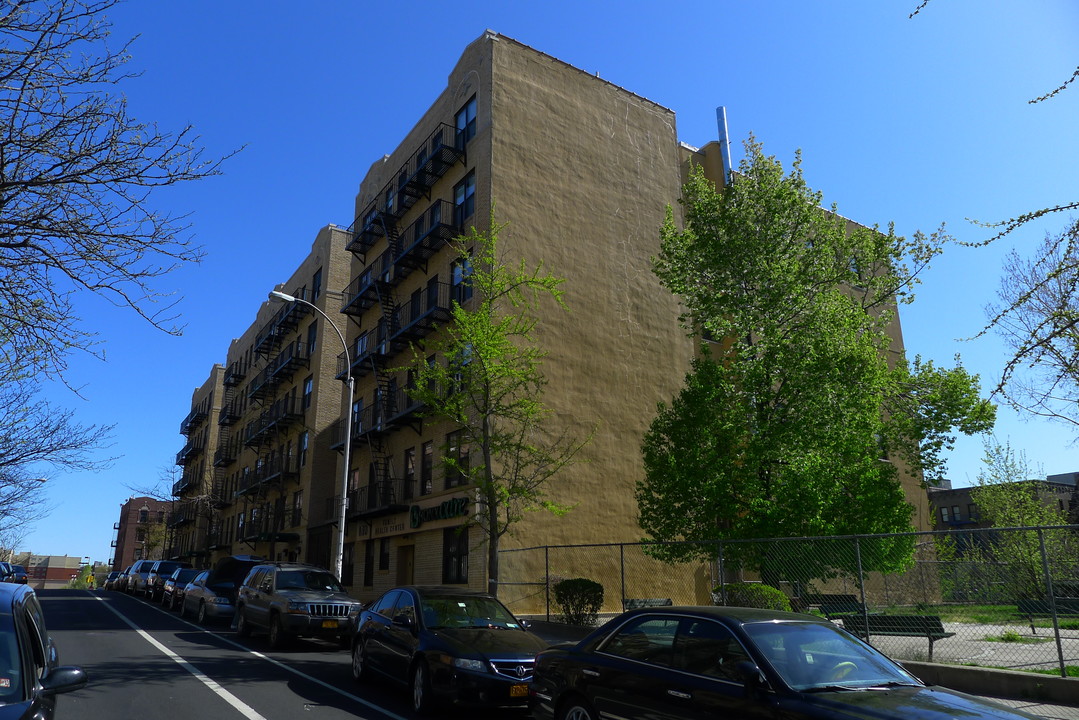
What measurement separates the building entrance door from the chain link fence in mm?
7022

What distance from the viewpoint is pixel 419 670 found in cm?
929

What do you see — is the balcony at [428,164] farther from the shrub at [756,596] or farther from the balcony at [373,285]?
the shrub at [756,596]

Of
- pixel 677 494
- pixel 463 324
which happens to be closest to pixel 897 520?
pixel 677 494

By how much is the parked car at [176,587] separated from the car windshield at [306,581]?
40.8 feet

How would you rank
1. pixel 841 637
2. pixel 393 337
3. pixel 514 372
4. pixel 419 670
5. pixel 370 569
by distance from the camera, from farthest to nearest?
1. pixel 370 569
2. pixel 393 337
3. pixel 514 372
4. pixel 419 670
5. pixel 841 637

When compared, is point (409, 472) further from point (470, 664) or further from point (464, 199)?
→ point (470, 664)

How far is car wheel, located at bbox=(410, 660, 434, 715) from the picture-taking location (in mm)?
8857

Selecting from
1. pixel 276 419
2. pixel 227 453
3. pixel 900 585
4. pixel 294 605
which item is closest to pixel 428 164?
pixel 294 605

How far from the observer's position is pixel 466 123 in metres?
28.8

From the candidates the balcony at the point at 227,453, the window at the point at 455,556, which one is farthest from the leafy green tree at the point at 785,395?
the balcony at the point at 227,453

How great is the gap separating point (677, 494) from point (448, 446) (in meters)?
5.95

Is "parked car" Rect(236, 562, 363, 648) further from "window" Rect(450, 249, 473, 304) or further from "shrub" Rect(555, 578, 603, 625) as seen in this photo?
"window" Rect(450, 249, 473, 304)

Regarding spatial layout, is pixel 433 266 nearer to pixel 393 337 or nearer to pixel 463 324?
pixel 393 337

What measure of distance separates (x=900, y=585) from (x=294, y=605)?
19355mm
